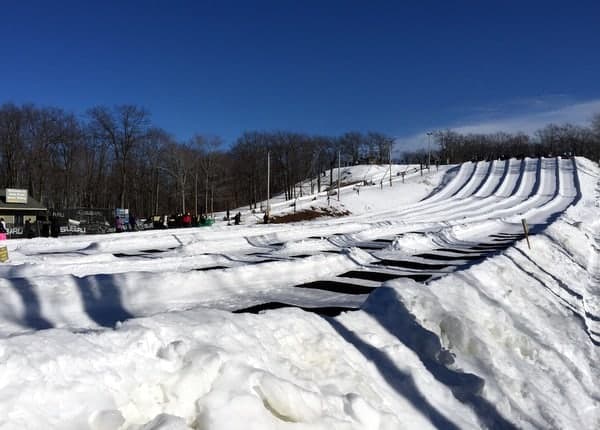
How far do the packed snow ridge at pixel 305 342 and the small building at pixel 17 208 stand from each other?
23768 mm

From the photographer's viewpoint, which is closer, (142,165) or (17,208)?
(17,208)

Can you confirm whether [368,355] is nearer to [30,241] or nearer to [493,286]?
[493,286]

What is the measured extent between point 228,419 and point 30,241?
64.7 ft

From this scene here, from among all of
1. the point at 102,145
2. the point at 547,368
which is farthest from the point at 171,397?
the point at 102,145

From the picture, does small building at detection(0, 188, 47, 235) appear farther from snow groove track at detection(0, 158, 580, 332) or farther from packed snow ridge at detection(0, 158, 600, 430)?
packed snow ridge at detection(0, 158, 600, 430)

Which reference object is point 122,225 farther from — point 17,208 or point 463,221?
point 463,221

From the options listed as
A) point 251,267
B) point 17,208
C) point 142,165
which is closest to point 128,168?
point 142,165

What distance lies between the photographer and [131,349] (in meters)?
3.91

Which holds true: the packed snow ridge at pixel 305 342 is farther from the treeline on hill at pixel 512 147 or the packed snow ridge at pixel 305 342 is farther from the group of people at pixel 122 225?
the treeline on hill at pixel 512 147

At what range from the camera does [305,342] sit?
5270mm

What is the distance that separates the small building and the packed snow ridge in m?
23.8

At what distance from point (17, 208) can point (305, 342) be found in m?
39.6

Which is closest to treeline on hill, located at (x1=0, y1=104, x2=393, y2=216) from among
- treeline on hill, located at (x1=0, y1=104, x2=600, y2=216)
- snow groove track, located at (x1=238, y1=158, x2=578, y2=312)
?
treeline on hill, located at (x1=0, y1=104, x2=600, y2=216)

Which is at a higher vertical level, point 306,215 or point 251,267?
point 306,215
